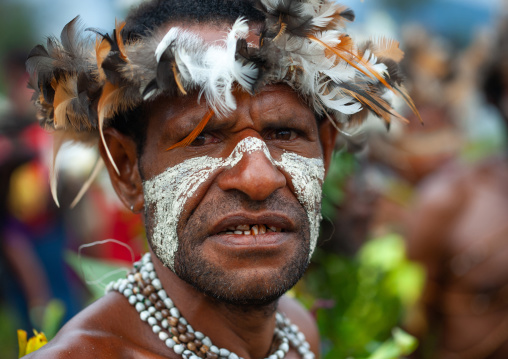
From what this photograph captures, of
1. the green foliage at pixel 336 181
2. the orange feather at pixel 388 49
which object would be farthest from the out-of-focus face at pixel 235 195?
the green foliage at pixel 336 181

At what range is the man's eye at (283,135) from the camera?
7.32 ft

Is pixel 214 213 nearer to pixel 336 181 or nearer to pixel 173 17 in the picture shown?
pixel 173 17

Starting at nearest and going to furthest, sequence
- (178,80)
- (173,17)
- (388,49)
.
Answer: (178,80) < (173,17) < (388,49)

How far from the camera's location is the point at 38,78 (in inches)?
83.9

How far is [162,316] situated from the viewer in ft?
7.33

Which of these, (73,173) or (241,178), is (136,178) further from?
(73,173)

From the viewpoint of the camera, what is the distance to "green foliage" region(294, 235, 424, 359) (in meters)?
3.92

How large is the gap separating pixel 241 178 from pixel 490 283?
3384 millimetres

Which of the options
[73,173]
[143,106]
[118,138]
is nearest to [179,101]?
[143,106]

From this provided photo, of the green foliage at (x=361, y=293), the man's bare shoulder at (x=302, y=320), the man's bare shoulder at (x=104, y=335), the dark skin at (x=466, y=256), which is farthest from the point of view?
the dark skin at (x=466, y=256)

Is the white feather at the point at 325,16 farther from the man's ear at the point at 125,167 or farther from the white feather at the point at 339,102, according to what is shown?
the man's ear at the point at 125,167

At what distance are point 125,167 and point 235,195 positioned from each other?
1.88 ft

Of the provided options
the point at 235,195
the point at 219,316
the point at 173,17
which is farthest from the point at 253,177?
the point at 173,17

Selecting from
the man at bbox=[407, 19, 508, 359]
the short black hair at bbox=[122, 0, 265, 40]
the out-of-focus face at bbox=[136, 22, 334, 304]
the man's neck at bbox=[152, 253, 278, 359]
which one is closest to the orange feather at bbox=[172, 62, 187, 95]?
the out-of-focus face at bbox=[136, 22, 334, 304]
